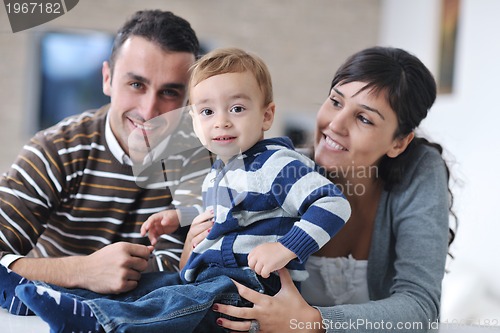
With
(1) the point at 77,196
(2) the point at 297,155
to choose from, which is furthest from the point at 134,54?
(2) the point at 297,155

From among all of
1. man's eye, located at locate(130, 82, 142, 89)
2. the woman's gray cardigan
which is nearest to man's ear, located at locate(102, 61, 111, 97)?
man's eye, located at locate(130, 82, 142, 89)

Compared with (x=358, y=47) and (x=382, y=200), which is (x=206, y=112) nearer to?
(x=382, y=200)

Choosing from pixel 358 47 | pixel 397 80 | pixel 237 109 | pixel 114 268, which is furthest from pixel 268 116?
pixel 358 47

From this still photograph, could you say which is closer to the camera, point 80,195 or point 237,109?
point 237,109

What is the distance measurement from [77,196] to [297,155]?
59cm

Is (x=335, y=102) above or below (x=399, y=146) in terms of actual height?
above

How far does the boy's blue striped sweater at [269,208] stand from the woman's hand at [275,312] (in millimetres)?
61

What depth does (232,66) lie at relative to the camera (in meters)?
1.04

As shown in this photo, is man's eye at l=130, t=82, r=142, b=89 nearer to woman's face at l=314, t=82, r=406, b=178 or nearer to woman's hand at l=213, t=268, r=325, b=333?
woman's face at l=314, t=82, r=406, b=178

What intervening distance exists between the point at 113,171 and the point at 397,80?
0.69 metres

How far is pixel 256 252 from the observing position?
3.22ft

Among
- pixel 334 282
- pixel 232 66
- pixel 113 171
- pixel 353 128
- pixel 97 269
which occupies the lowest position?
pixel 334 282

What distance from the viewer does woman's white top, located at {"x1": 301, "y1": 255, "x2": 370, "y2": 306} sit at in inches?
50.6

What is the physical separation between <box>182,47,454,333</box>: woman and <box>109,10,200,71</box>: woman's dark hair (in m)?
0.36
